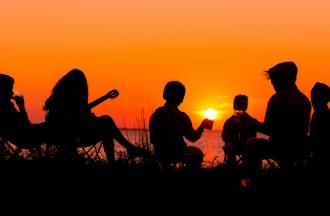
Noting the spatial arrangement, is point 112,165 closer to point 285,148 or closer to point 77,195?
point 77,195

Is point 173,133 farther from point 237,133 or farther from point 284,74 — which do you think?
point 237,133

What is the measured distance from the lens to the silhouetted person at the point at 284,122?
6.37 meters

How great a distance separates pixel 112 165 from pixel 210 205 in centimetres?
163

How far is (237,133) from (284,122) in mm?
2000

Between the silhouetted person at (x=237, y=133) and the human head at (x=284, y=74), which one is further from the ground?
the human head at (x=284, y=74)

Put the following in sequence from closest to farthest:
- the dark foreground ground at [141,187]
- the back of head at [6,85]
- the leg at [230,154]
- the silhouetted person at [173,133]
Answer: the dark foreground ground at [141,187], the silhouetted person at [173,133], the back of head at [6,85], the leg at [230,154]

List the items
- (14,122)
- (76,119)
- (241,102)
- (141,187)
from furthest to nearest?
(241,102), (14,122), (76,119), (141,187)

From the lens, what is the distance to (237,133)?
331 inches

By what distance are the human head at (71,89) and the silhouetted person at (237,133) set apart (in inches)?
73.2

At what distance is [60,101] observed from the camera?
7.27 metres

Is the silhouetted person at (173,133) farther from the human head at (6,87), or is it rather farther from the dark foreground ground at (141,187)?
the human head at (6,87)

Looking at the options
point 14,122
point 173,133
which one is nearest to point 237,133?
point 173,133

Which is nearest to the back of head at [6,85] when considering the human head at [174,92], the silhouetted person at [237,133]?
the human head at [174,92]

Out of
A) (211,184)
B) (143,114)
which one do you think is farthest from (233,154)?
(211,184)
